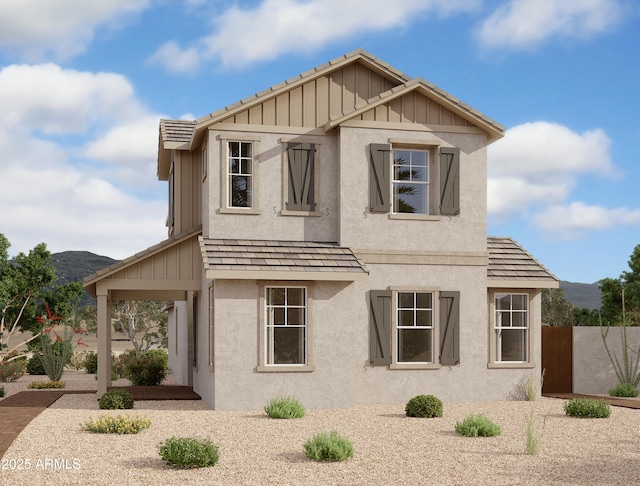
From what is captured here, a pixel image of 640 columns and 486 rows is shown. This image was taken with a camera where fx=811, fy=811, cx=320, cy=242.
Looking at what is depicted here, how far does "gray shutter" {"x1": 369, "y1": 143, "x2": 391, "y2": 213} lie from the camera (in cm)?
1875

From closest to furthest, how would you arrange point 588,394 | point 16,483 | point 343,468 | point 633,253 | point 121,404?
point 16,483, point 343,468, point 121,404, point 588,394, point 633,253

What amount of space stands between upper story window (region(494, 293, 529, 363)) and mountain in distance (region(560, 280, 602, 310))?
136m

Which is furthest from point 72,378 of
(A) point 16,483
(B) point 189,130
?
(A) point 16,483

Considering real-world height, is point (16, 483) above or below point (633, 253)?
below

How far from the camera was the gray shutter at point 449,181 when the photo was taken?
19109mm

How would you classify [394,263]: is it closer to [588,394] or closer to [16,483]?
[588,394]

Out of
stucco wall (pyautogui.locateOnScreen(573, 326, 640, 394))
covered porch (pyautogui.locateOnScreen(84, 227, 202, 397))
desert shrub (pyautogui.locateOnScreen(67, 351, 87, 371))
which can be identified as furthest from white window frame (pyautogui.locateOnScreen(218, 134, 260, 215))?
desert shrub (pyautogui.locateOnScreen(67, 351, 87, 371))

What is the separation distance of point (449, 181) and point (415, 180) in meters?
0.81

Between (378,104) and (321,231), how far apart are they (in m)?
3.24

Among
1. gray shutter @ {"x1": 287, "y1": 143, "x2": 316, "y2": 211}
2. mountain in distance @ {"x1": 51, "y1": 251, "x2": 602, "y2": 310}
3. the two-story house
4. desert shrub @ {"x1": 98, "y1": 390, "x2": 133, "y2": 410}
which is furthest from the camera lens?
mountain in distance @ {"x1": 51, "y1": 251, "x2": 602, "y2": 310}

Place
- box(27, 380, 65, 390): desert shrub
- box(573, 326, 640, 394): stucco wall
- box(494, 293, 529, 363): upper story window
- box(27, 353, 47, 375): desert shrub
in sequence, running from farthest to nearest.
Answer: box(27, 353, 47, 375): desert shrub
box(27, 380, 65, 390): desert shrub
box(573, 326, 640, 394): stucco wall
box(494, 293, 529, 363): upper story window

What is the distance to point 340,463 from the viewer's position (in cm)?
1101

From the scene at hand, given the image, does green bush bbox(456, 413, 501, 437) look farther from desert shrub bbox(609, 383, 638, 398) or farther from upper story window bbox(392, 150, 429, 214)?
desert shrub bbox(609, 383, 638, 398)

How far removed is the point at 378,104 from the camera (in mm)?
18844
